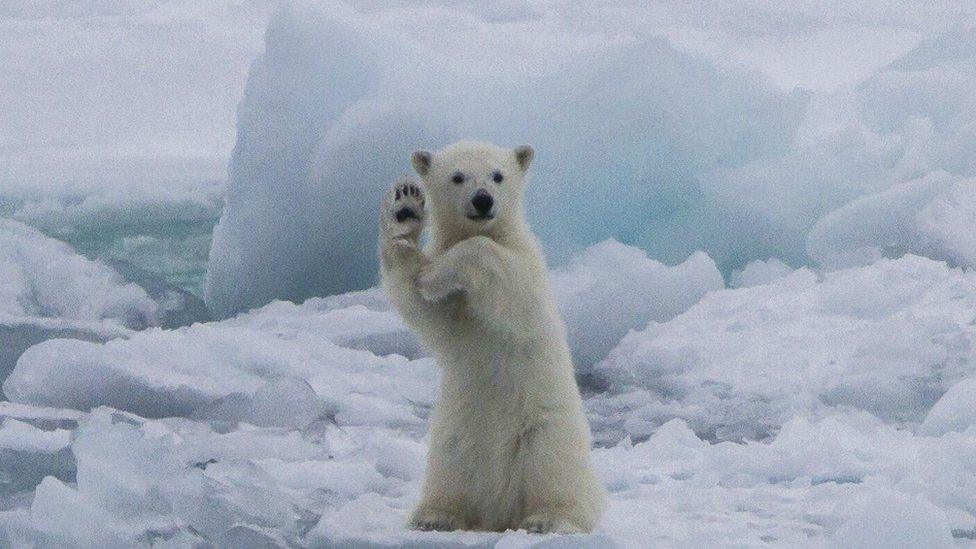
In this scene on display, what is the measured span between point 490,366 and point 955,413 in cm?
243

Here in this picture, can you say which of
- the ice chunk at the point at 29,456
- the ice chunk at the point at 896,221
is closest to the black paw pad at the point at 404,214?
the ice chunk at the point at 29,456

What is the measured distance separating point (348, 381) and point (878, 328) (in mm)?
2634

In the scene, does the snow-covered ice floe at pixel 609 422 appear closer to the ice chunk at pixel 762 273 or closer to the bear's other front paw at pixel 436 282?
the ice chunk at pixel 762 273

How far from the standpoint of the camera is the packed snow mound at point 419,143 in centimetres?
762

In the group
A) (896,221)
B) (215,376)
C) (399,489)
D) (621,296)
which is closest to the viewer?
(399,489)

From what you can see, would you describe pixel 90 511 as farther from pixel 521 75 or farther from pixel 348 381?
pixel 521 75

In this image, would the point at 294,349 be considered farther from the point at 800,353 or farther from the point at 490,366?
the point at 490,366

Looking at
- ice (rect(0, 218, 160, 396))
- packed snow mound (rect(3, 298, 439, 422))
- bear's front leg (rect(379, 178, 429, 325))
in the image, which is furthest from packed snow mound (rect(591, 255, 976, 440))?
ice (rect(0, 218, 160, 396))

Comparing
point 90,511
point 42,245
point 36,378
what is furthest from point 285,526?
point 42,245

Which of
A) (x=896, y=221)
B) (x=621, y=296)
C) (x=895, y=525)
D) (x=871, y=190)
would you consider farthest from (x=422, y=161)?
(x=871, y=190)

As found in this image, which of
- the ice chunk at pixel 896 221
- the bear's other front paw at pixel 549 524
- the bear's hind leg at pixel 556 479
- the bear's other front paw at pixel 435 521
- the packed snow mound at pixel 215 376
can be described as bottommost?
the bear's other front paw at pixel 549 524

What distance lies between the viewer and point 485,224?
2824mm

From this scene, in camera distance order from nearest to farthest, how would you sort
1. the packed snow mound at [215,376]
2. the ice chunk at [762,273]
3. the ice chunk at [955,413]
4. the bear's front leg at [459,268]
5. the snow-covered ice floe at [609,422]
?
the bear's front leg at [459,268]
the snow-covered ice floe at [609,422]
the ice chunk at [955,413]
the packed snow mound at [215,376]
the ice chunk at [762,273]

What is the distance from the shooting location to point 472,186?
281 centimetres
